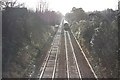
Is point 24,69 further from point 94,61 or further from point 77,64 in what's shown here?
point 94,61

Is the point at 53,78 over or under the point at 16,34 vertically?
under

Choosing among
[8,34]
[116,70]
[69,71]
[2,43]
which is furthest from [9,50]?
[116,70]

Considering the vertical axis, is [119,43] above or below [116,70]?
above

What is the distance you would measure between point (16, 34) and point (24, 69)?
4.38 meters

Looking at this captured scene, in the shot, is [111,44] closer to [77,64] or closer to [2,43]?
[77,64]

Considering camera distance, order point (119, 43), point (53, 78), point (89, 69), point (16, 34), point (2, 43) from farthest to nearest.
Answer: point (16, 34)
point (119, 43)
point (89, 69)
point (2, 43)
point (53, 78)

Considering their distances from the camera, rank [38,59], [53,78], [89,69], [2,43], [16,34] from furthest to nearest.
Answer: [38,59], [16,34], [89,69], [2,43], [53,78]

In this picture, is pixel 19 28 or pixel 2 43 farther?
pixel 19 28

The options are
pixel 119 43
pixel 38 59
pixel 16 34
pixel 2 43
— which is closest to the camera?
pixel 2 43

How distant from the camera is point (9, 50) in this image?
759 inches

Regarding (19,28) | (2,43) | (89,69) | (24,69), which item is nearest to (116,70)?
(89,69)

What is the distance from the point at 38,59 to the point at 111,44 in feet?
21.2

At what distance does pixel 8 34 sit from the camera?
21500 millimetres

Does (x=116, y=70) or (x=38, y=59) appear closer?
(x=116, y=70)
